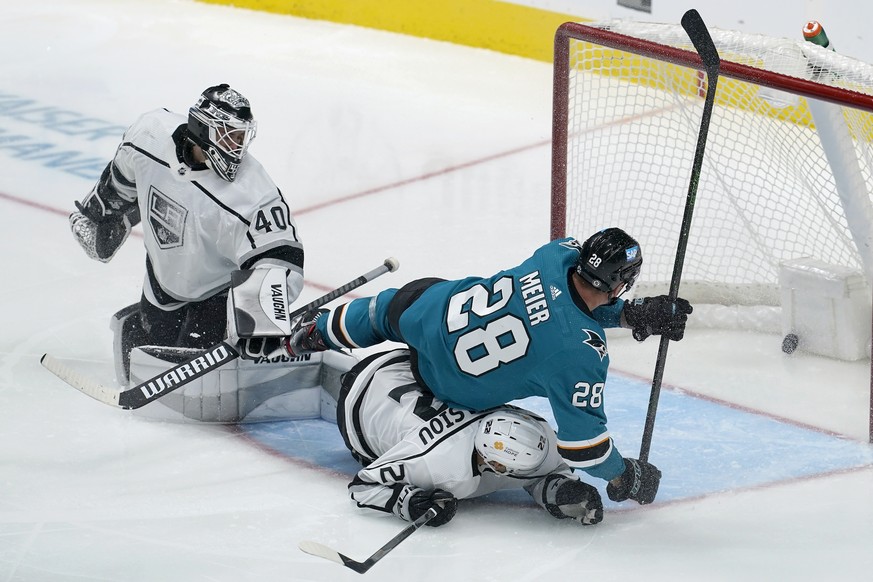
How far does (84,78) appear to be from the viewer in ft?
23.6

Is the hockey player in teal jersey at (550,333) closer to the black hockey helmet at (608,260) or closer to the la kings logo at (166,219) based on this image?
the black hockey helmet at (608,260)

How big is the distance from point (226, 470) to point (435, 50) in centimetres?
437

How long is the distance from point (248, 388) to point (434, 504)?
2.55 feet

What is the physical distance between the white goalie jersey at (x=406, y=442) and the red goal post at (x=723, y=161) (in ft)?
3.57

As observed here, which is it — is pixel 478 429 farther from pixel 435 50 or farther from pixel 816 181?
pixel 435 50

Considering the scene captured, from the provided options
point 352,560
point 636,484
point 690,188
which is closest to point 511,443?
point 636,484

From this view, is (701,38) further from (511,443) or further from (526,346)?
(511,443)

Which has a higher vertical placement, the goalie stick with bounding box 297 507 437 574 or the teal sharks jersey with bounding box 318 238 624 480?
the teal sharks jersey with bounding box 318 238 624 480

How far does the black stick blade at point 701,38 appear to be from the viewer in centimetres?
344

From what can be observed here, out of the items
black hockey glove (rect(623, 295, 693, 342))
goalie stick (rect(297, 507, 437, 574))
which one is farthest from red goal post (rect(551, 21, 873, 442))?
goalie stick (rect(297, 507, 437, 574))

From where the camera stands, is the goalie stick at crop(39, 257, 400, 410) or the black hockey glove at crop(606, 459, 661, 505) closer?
the black hockey glove at crop(606, 459, 661, 505)

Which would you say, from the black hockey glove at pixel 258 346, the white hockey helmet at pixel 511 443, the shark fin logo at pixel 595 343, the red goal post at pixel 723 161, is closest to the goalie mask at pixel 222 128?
the black hockey glove at pixel 258 346

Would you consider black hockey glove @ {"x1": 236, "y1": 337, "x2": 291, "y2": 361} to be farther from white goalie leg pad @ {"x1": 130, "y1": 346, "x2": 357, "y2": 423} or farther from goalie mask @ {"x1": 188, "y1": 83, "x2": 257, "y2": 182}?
goalie mask @ {"x1": 188, "y1": 83, "x2": 257, "y2": 182}

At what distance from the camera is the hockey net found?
3.94 metres
